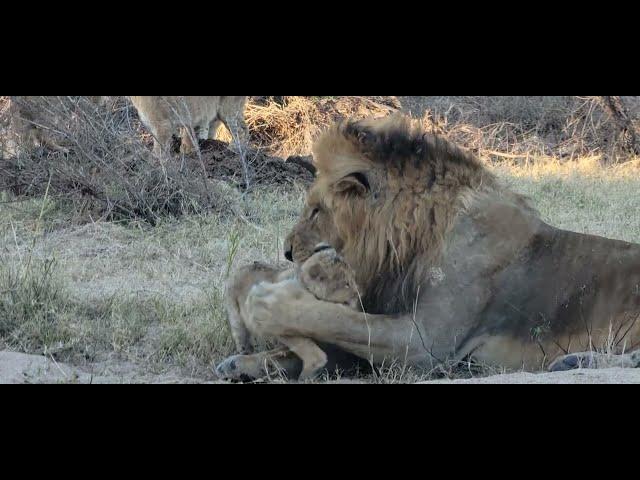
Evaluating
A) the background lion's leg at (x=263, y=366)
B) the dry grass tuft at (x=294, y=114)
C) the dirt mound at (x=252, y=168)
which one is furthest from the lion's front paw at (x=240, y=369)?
the dry grass tuft at (x=294, y=114)

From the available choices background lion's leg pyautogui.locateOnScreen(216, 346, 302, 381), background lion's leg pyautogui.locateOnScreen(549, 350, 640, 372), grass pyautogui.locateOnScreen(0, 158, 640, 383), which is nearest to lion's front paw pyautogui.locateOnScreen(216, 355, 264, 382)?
background lion's leg pyautogui.locateOnScreen(216, 346, 302, 381)

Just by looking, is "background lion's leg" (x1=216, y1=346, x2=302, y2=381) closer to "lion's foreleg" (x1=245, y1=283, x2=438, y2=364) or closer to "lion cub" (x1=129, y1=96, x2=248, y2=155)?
"lion's foreleg" (x1=245, y1=283, x2=438, y2=364)

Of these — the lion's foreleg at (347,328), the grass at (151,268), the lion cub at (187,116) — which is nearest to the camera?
the lion's foreleg at (347,328)

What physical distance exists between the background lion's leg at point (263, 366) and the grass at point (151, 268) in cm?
16

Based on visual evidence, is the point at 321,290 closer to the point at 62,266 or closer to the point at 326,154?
the point at 326,154

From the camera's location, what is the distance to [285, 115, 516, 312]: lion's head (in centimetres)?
395

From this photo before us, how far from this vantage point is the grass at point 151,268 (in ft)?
14.4

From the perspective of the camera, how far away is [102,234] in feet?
22.9

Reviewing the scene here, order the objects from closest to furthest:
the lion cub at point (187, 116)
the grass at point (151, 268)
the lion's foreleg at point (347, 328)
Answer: the lion's foreleg at point (347, 328)
the grass at point (151, 268)
the lion cub at point (187, 116)

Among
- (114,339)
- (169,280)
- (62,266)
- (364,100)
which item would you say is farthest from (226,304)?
(364,100)

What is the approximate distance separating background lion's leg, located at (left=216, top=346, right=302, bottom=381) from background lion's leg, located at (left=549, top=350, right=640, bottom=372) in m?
1.01

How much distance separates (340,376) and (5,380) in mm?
1264

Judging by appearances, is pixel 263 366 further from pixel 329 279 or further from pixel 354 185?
pixel 354 185

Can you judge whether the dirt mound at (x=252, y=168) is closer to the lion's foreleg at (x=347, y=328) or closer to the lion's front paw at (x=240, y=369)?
the lion's front paw at (x=240, y=369)
